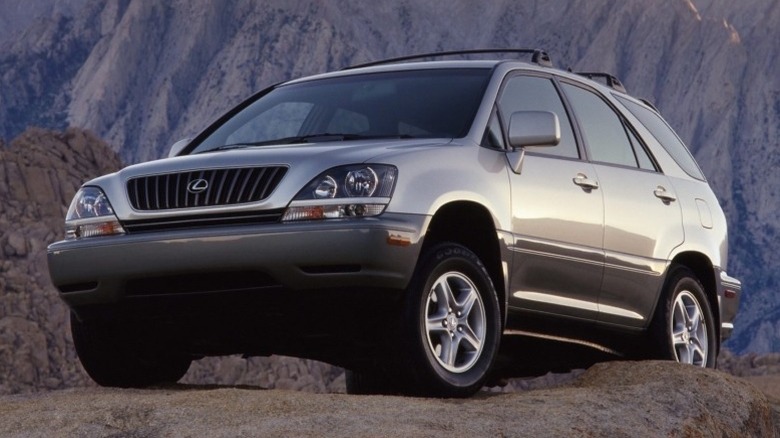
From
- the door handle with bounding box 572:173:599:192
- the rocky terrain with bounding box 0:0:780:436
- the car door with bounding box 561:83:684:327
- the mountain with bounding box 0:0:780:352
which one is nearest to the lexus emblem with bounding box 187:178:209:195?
the door handle with bounding box 572:173:599:192

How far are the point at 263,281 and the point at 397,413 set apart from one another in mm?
978

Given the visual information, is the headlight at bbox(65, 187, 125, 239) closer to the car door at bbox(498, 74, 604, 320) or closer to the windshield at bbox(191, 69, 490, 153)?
the windshield at bbox(191, 69, 490, 153)

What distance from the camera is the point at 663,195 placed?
8430mm

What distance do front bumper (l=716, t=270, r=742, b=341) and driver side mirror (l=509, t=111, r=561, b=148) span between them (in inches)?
93.6

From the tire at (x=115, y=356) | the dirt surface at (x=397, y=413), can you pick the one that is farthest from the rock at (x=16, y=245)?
the dirt surface at (x=397, y=413)

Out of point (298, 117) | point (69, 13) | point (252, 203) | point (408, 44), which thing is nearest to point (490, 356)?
point (252, 203)

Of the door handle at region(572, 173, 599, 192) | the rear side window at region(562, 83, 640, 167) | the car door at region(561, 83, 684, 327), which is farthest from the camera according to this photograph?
the rear side window at region(562, 83, 640, 167)

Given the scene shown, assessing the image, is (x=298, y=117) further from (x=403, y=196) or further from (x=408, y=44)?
(x=408, y=44)

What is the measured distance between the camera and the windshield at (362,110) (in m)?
7.10

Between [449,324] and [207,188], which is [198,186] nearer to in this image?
[207,188]

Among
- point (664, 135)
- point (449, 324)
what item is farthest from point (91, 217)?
point (664, 135)

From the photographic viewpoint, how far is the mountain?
441ft

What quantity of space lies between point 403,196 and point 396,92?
1389mm

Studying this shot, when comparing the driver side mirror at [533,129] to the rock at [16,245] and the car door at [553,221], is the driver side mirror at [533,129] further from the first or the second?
the rock at [16,245]
